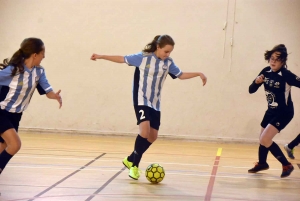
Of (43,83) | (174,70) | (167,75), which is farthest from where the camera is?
(167,75)

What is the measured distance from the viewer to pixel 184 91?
10.2 m

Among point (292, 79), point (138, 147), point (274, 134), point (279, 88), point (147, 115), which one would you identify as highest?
point (292, 79)

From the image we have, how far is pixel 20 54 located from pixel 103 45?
19.9ft

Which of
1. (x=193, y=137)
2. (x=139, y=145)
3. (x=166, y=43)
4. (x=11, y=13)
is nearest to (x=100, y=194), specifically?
(x=139, y=145)

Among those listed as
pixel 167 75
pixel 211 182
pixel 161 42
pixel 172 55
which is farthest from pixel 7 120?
pixel 172 55

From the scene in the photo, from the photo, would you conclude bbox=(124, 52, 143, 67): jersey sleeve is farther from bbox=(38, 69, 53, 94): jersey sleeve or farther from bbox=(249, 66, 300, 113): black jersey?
bbox=(249, 66, 300, 113): black jersey

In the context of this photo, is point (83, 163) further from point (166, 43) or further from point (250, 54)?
point (250, 54)

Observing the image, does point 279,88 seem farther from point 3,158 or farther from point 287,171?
point 3,158

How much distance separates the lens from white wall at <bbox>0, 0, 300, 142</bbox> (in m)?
9.93

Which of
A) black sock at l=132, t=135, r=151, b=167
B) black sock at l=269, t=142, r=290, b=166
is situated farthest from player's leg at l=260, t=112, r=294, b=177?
black sock at l=132, t=135, r=151, b=167

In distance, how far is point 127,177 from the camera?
17.3 feet

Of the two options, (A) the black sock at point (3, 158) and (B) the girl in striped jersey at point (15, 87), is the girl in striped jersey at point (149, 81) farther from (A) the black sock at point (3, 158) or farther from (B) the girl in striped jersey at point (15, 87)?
(A) the black sock at point (3, 158)

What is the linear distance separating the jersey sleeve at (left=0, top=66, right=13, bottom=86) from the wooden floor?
1.00 m

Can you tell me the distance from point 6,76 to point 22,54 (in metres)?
0.27
